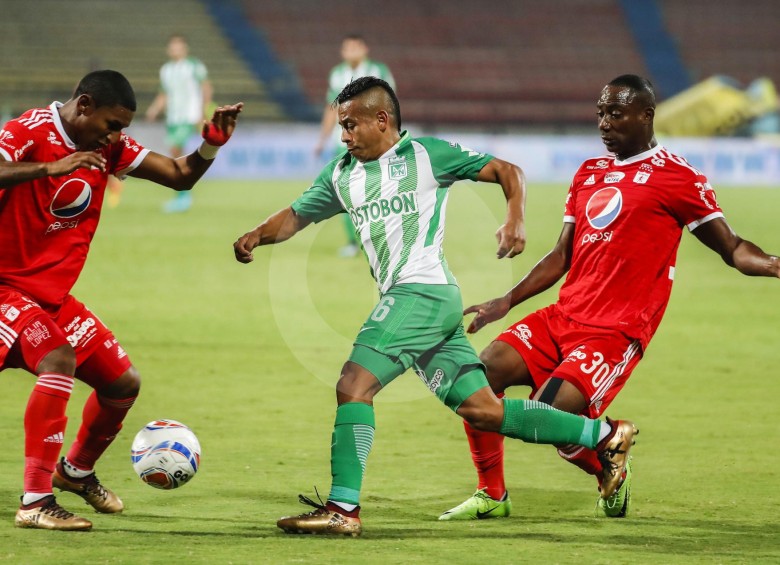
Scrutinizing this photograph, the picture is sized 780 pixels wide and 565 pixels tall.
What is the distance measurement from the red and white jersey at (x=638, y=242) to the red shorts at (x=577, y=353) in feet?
0.19

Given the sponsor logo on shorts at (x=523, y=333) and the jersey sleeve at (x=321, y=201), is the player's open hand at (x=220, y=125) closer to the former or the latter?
the jersey sleeve at (x=321, y=201)

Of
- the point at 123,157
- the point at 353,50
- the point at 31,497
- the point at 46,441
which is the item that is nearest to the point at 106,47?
the point at 353,50

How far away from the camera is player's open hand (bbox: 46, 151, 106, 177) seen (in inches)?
201

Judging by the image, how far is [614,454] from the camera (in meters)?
5.48

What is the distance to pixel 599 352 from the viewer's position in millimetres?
5777

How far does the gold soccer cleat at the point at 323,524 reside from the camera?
511 cm

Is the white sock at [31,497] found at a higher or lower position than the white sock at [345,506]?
lower

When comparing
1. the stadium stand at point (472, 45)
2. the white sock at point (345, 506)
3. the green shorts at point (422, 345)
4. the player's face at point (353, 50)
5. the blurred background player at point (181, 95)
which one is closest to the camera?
the white sock at point (345, 506)

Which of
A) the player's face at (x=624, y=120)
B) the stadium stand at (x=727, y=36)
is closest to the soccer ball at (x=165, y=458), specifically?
the player's face at (x=624, y=120)

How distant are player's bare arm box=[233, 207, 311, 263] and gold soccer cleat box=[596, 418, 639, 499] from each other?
1641 millimetres

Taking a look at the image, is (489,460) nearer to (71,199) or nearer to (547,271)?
(547,271)

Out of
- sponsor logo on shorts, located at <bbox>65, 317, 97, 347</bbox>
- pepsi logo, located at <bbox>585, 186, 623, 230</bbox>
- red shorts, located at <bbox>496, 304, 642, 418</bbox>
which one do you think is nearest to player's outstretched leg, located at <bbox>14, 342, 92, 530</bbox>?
sponsor logo on shorts, located at <bbox>65, 317, 97, 347</bbox>

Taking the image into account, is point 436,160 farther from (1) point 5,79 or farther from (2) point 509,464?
(1) point 5,79

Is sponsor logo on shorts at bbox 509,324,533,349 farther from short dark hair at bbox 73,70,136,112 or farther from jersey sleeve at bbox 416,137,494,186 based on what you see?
short dark hair at bbox 73,70,136,112
